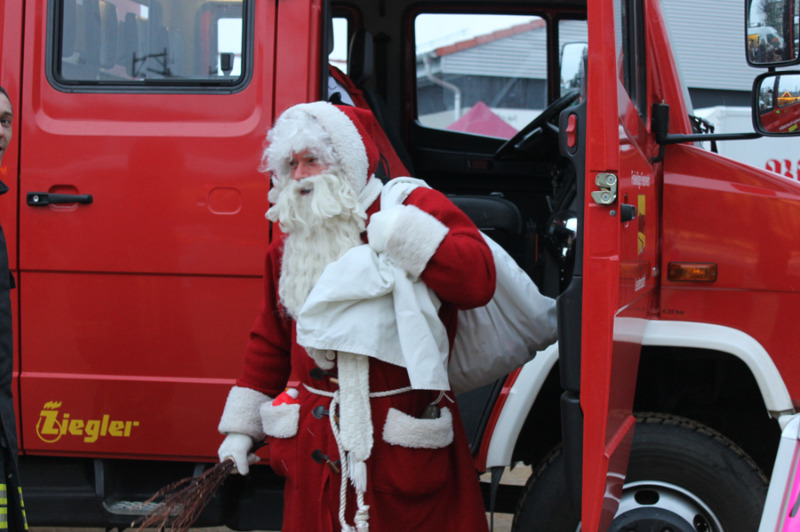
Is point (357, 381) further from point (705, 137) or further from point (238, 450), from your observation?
point (705, 137)

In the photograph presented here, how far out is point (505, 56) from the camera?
472 centimetres

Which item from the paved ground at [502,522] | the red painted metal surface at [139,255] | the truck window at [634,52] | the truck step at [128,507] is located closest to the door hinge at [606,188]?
the truck window at [634,52]

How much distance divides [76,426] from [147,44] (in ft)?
4.36

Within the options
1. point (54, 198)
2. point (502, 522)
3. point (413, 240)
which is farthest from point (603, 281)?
point (502, 522)

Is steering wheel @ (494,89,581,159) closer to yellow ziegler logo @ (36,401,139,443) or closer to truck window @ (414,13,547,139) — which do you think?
truck window @ (414,13,547,139)

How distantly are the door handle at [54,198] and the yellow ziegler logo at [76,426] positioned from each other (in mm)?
684

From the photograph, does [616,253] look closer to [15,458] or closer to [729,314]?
[729,314]

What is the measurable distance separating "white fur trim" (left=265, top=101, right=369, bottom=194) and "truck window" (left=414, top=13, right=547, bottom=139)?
2308 millimetres

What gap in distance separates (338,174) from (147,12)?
112 cm

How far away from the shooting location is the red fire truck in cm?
231

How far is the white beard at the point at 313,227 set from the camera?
1956 mm

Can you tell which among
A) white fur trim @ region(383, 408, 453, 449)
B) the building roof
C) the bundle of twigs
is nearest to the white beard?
white fur trim @ region(383, 408, 453, 449)

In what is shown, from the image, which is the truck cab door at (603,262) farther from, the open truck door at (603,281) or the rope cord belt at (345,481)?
the rope cord belt at (345,481)

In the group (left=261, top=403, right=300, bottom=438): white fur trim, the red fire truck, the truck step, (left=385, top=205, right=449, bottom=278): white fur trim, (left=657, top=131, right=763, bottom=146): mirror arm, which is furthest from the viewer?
the truck step
